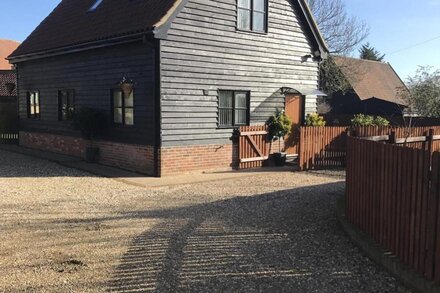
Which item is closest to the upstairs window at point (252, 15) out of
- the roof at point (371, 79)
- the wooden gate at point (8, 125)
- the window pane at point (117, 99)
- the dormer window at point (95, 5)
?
the window pane at point (117, 99)

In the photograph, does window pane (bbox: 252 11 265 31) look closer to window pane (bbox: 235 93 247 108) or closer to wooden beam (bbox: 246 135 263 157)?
window pane (bbox: 235 93 247 108)

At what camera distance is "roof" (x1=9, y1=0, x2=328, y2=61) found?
13086 mm

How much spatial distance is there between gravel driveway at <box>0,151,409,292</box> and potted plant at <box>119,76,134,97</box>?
3404mm

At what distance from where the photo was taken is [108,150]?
50.0 feet

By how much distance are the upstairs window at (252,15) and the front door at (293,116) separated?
2795 mm

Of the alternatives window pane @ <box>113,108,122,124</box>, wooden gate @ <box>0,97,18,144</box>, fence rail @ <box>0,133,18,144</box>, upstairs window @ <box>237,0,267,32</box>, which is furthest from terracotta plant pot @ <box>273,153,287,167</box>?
fence rail @ <box>0,133,18,144</box>

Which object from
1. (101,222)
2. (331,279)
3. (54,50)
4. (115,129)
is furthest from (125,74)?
(331,279)

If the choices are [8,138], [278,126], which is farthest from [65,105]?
[278,126]

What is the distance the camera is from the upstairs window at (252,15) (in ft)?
50.1

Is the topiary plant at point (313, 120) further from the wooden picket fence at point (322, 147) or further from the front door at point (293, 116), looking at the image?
the wooden picket fence at point (322, 147)

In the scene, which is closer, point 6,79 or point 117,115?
point 117,115

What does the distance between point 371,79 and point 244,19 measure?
1200 inches

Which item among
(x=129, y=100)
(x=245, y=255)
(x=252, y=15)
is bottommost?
(x=245, y=255)

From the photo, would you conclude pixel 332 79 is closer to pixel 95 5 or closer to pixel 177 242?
pixel 95 5
